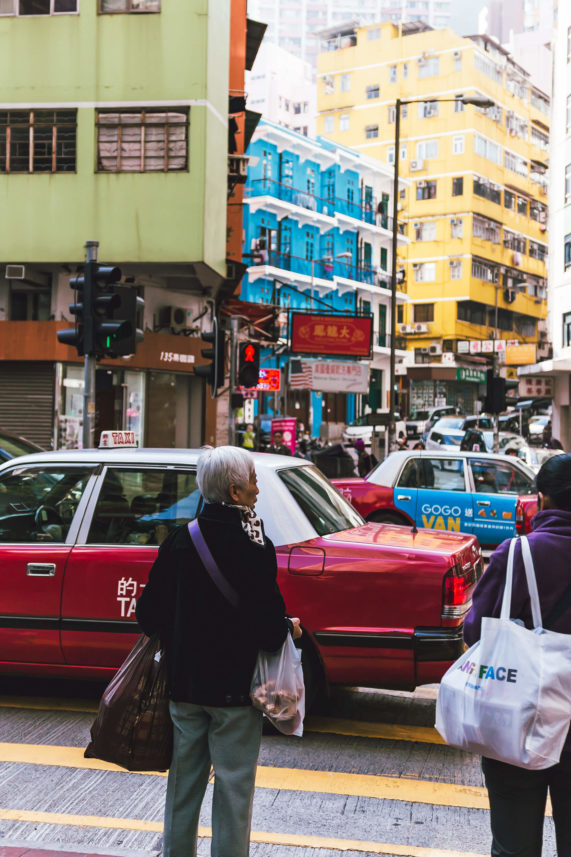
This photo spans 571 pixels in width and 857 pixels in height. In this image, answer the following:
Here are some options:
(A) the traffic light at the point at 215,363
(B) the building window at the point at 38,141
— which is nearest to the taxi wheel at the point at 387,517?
(A) the traffic light at the point at 215,363

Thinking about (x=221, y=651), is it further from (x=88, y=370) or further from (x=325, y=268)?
(x=325, y=268)

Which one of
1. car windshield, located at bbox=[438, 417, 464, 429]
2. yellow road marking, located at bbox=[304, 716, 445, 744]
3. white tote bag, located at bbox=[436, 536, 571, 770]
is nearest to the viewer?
white tote bag, located at bbox=[436, 536, 571, 770]

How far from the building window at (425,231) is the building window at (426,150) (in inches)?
177

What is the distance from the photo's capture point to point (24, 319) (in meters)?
22.5

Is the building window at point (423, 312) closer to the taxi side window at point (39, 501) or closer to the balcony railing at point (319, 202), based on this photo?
the balcony railing at point (319, 202)

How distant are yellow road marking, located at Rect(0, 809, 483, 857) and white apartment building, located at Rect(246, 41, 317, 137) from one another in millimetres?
71012

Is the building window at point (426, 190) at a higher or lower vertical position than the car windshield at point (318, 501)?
higher

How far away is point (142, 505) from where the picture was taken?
591 cm

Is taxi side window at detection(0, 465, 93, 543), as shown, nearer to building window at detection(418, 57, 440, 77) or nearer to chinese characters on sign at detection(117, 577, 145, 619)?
chinese characters on sign at detection(117, 577, 145, 619)

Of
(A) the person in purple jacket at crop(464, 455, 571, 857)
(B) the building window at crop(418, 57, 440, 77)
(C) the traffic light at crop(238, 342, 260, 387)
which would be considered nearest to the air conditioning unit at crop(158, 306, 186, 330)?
(C) the traffic light at crop(238, 342, 260, 387)

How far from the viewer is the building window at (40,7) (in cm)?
2169

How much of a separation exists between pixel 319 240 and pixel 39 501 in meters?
47.0

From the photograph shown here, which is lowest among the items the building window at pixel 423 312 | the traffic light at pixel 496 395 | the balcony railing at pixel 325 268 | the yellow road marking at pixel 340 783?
the yellow road marking at pixel 340 783

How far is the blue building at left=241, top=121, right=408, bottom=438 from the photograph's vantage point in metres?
46.9
